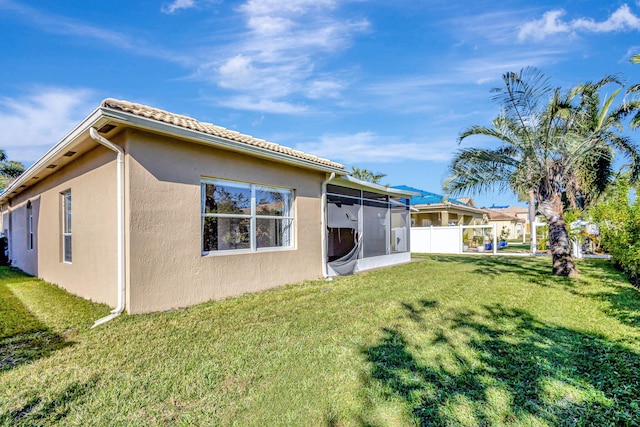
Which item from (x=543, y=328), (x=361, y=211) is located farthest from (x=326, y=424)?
(x=361, y=211)

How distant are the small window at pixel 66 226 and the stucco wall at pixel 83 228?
144 mm

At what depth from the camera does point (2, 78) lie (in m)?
12.9

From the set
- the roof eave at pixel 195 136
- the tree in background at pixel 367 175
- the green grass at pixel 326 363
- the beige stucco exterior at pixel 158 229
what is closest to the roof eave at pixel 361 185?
the roof eave at pixel 195 136

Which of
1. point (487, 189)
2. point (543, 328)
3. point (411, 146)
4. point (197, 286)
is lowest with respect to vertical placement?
point (543, 328)

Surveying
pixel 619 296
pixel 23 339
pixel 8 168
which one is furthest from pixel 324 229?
pixel 8 168

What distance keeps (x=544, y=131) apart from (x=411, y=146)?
34.8 feet

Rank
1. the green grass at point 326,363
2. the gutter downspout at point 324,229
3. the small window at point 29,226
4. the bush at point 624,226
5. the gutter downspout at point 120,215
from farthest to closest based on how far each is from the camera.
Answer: the small window at point 29,226
the gutter downspout at point 324,229
the bush at point 624,226
the gutter downspout at point 120,215
the green grass at point 326,363

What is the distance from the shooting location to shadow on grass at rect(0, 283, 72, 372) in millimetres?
4020

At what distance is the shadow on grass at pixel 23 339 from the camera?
402cm

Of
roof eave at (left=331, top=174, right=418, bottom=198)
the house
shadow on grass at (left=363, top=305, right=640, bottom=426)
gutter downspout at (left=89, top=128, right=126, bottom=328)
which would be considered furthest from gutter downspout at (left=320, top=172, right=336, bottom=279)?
gutter downspout at (left=89, top=128, right=126, bottom=328)

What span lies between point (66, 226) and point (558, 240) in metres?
14.7

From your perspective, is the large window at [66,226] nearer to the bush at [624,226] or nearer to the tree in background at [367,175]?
the bush at [624,226]

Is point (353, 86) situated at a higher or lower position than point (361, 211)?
higher

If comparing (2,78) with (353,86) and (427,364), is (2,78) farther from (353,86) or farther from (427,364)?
(427,364)
